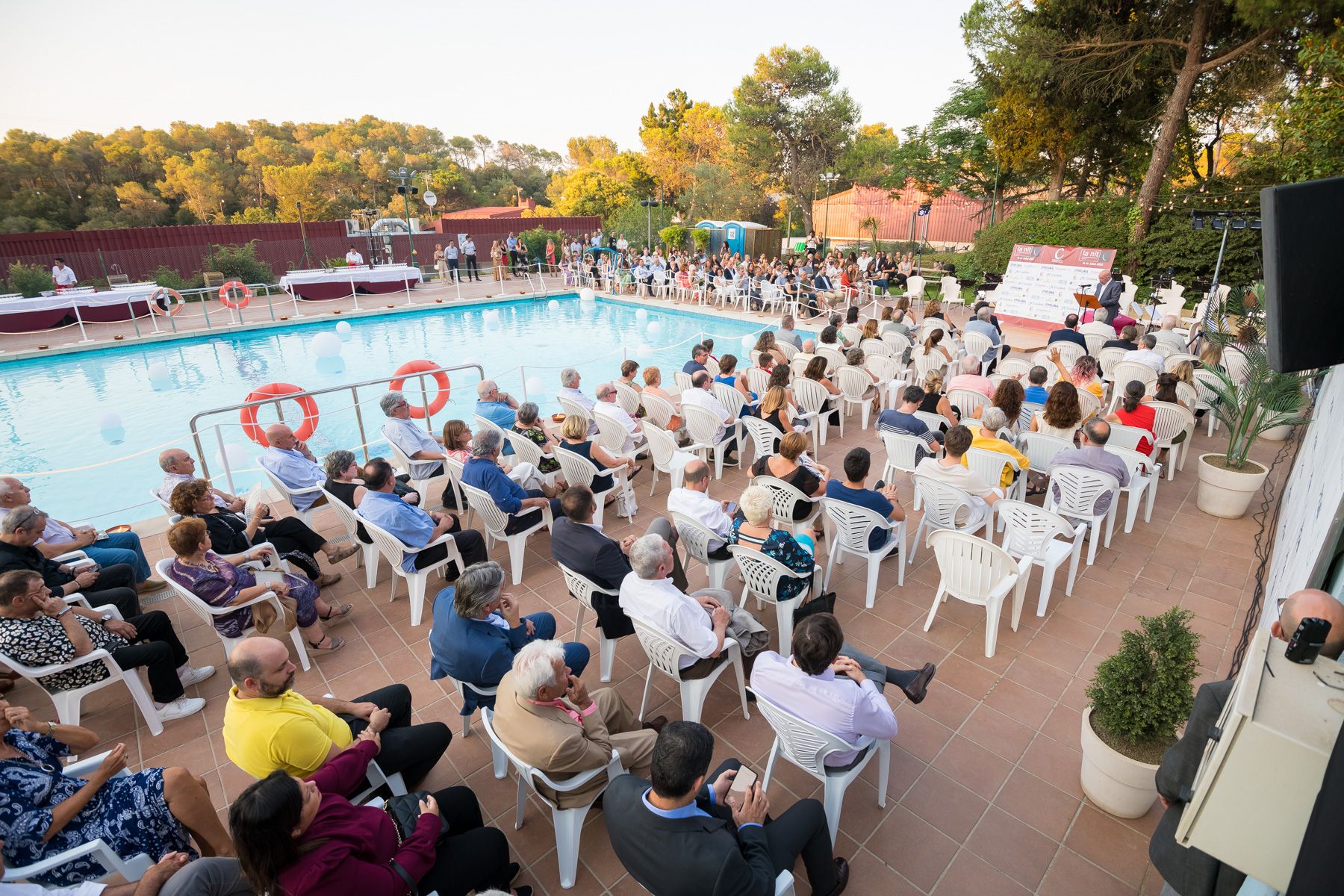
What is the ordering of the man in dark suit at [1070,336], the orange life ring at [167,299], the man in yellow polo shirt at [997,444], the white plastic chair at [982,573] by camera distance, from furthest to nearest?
1. the orange life ring at [167,299]
2. the man in dark suit at [1070,336]
3. the man in yellow polo shirt at [997,444]
4. the white plastic chair at [982,573]

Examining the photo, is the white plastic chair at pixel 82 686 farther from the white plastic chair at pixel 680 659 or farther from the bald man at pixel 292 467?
the white plastic chair at pixel 680 659

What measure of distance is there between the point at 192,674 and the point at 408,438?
2.48 meters

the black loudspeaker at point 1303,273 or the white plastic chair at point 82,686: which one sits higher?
the black loudspeaker at point 1303,273

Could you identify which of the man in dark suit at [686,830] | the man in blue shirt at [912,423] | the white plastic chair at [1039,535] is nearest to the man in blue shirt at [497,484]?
the man in dark suit at [686,830]

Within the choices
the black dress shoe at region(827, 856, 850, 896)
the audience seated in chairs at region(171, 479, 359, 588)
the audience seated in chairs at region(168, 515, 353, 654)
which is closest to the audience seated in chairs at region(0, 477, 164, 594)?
the audience seated in chairs at region(171, 479, 359, 588)

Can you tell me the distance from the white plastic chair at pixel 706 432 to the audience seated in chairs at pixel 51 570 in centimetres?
432

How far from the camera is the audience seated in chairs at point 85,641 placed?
284 centimetres

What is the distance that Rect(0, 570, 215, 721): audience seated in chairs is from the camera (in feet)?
9.32

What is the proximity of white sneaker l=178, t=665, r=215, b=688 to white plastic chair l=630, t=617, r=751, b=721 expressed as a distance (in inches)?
107

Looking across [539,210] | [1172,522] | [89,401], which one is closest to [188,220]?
[539,210]

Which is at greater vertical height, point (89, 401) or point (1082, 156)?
point (1082, 156)

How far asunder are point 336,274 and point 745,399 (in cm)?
1722

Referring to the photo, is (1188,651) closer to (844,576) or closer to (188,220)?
(844,576)

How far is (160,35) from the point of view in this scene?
4481cm
